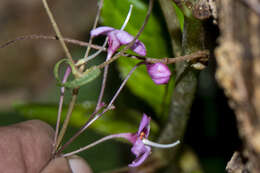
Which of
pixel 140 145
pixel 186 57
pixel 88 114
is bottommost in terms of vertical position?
pixel 88 114

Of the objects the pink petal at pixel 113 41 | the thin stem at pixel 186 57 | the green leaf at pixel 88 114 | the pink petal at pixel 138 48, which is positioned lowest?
the green leaf at pixel 88 114

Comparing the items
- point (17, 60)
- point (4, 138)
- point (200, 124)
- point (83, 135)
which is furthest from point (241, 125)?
point (17, 60)

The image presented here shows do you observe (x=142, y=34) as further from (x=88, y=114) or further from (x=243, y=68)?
(x=243, y=68)

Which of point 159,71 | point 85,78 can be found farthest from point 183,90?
point 85,78

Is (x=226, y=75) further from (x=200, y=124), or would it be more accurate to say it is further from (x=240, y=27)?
(x=200, y=124)

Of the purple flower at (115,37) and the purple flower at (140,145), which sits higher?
the purple flower at (115,37)

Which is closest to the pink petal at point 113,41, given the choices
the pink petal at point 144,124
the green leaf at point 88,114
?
the pink petal at point 144,124

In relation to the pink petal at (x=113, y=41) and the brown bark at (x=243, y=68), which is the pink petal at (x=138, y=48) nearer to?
the pink petal at (x=113, y=41)

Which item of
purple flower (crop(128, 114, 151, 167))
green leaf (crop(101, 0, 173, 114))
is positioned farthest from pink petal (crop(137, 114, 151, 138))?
green leaf (crop(101, 0, 173, 114))
